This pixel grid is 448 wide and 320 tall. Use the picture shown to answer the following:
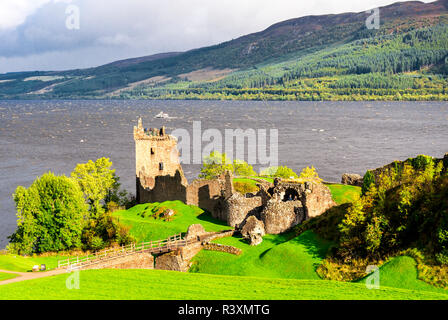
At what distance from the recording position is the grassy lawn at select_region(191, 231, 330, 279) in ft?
140

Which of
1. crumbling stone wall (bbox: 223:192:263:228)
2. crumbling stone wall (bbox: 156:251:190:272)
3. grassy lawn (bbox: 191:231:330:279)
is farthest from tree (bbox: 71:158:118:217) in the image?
grassy lawn (bbox: 191:231:330:279)

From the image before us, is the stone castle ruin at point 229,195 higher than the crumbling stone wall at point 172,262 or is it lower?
higher

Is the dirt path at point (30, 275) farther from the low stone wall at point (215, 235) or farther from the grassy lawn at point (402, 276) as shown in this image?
the grassy lawn at point (402, 276)

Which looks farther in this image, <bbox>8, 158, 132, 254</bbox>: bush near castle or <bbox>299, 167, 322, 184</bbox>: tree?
<bbox>299, 167, 322, 184</bbox>: tree

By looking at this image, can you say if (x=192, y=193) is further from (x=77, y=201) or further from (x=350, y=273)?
(x=350, y=273)

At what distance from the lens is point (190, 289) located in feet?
113

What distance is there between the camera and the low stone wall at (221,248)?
4734 centimetres

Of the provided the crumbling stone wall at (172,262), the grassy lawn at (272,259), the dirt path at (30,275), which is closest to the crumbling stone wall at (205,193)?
the grassy lawn at (272,259)

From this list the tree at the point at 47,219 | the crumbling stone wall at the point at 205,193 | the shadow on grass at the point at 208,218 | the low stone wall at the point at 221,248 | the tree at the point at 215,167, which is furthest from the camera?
the tree at the point at 215,167

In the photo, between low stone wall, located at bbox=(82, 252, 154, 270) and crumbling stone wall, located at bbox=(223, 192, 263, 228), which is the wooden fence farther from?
crumbling stone wall, located at bbox=(223, 192, 263, 228)

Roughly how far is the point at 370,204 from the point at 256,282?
14.0 m

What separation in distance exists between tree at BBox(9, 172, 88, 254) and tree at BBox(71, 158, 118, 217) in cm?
1049

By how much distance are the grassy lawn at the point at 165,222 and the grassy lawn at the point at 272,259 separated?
8.73 m
